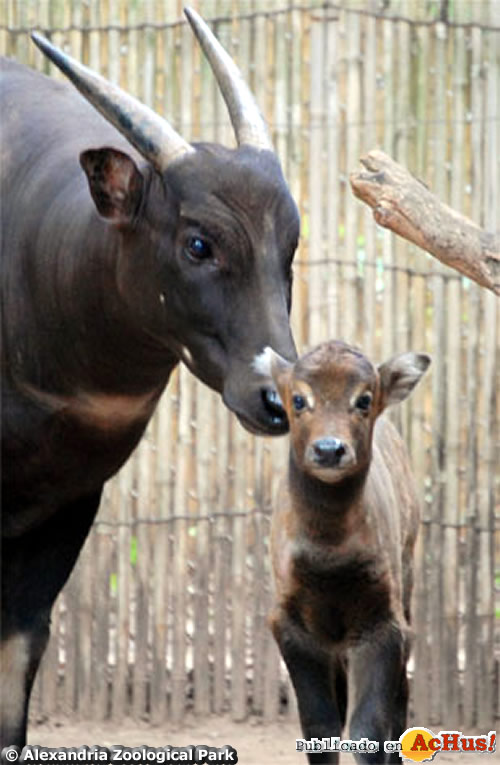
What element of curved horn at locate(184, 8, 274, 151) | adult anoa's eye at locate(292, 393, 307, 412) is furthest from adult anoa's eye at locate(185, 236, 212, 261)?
adult anoa's eye at locate(292, 393, 307, 412)

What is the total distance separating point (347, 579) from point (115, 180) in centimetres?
156

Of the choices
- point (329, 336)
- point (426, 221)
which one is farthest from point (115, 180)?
point (329, 336)

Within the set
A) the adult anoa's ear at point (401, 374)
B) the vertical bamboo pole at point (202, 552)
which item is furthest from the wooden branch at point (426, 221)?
the vertical bamboo pole at point (202, 552)

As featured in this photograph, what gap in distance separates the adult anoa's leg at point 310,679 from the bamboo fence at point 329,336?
229 cm

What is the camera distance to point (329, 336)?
7883 mm

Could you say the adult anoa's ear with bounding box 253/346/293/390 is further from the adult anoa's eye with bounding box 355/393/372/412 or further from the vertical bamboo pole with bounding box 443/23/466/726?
the vertical bamboo pole with bounding box 443/23/466/726

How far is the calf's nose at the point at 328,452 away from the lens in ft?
16.6

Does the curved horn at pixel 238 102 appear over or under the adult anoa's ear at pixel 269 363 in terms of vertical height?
over

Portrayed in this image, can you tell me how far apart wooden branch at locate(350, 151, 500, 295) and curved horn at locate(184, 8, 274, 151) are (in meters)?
0.51

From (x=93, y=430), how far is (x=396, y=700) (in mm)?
1662

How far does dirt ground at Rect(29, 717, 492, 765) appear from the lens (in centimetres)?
766

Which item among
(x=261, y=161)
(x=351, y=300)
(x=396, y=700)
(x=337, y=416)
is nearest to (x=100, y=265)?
(x=261, y=161)

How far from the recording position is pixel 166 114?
8.05 metres

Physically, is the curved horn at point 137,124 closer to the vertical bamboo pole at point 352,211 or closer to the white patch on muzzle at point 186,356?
the white patch on muzzle at point 186,356
